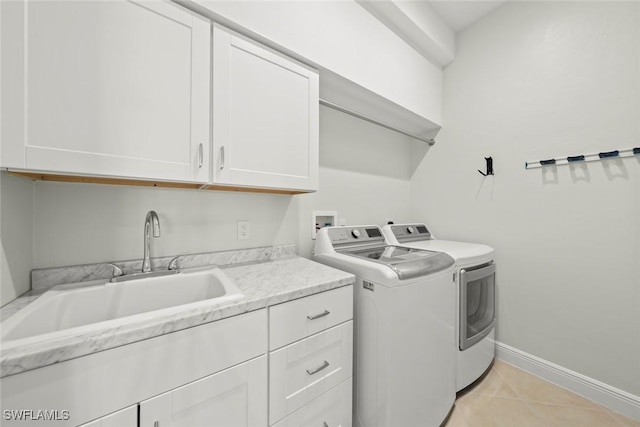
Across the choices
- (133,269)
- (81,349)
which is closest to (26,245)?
(133,269)

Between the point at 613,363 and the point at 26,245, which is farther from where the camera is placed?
the point at 613,363

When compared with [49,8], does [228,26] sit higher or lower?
higher

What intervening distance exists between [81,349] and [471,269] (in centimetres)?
189

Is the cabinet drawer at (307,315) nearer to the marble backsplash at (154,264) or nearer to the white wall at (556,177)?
the marble backsplash at (154,264)

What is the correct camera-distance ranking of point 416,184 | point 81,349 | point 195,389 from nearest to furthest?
point 81,349
point 195,389
point 416,184

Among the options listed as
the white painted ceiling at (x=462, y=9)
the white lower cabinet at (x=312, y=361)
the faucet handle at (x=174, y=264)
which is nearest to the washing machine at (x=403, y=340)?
the white lower cabinet at (x=312, y=361)

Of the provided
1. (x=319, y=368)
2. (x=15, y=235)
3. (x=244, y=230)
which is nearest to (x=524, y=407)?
(x=319, y=368)

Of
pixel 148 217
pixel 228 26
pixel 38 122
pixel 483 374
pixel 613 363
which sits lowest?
pixel 483 374

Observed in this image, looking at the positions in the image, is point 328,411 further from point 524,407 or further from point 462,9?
point 462,9

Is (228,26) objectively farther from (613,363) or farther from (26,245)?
(613,363)

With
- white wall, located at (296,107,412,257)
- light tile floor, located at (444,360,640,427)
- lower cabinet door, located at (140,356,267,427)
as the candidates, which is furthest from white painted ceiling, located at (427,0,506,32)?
light tile floor, located at (444,360,640,427)

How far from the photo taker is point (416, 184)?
100 inches

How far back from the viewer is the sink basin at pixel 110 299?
0.77m

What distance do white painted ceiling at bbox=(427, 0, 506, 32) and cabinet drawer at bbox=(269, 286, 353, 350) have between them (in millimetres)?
2426
